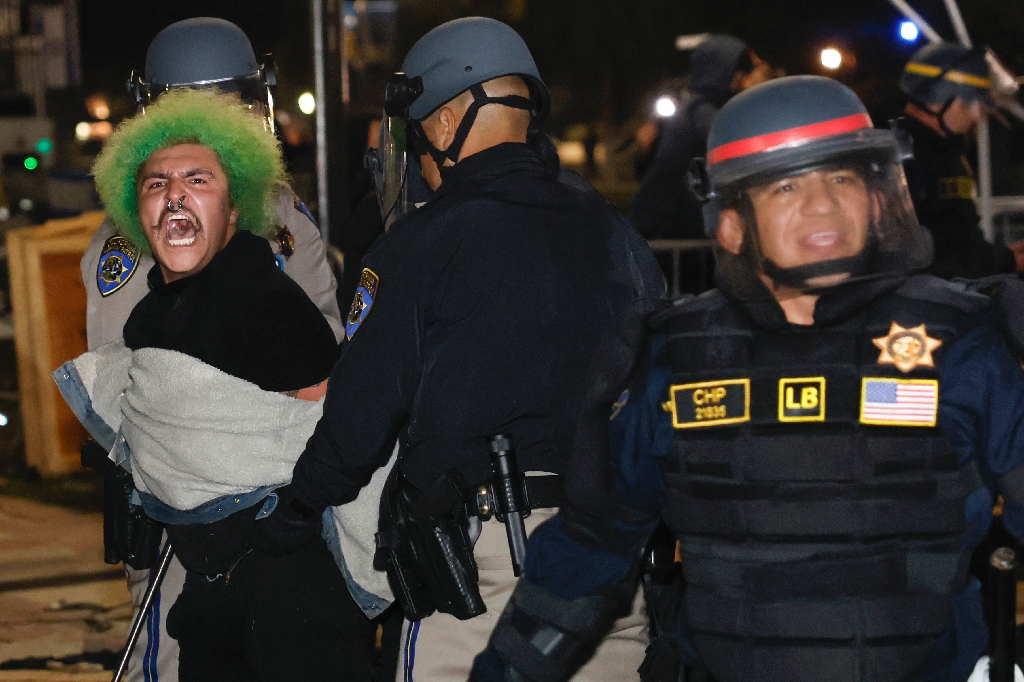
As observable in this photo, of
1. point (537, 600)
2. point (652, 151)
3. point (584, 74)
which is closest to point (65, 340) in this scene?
point (652, 151)

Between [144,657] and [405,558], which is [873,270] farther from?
[144,657]

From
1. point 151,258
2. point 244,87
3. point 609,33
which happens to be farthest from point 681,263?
point 609,33

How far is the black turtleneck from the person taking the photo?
365 cm

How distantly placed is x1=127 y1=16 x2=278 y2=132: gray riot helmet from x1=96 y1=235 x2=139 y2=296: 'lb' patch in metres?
0.87

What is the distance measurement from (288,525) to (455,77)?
1217 mm

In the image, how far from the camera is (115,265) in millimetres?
4227

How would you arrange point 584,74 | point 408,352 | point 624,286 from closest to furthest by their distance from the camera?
point 408,352 < point 624,286 < point 584,74

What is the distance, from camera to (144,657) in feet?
13.1

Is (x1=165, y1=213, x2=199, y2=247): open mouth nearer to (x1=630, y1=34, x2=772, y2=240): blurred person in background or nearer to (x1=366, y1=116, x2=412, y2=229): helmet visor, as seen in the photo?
(x1=366, y1=116, x2=412, y2=229): helmet visor

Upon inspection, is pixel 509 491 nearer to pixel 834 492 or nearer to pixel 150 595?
pixel 834 492

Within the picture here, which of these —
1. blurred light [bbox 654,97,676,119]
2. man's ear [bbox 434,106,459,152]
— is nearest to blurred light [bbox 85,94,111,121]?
blurred light [bbox 654,97,676,119]

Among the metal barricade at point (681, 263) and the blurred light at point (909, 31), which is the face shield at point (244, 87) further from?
the blurred light at point (909, 31)

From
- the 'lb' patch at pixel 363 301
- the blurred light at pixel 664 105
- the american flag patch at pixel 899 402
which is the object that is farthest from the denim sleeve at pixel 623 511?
the blurred light at pixel 664 105

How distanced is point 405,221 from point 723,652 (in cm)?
136
